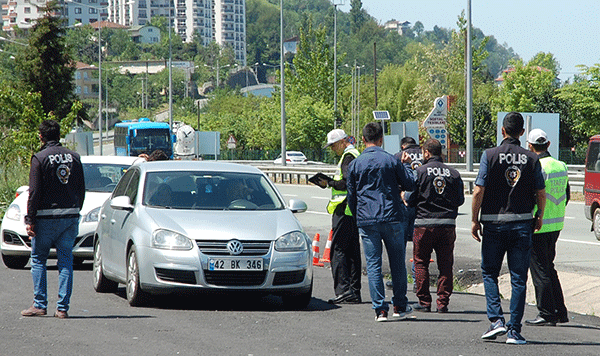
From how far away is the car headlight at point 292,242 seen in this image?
9383 millimetres

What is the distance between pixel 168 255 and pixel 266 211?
4.19ft

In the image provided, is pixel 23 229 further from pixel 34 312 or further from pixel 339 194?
pixel 339 194

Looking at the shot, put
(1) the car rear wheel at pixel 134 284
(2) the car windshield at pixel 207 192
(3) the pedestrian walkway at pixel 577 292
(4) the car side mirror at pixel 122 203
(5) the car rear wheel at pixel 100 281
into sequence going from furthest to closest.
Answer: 1. (5) the car rear wheel at pixel 100 281
2. (3) the pedestrian walkway at pixel 577 292
3. (2) the car windshield at pixel 207 192
4. (4) the car side mirror at pixel 122 203
5. (1) the car rear wheel at pixel 134 284

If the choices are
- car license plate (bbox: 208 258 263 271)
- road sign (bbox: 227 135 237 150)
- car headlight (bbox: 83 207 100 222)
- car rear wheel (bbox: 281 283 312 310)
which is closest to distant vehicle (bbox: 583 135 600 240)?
→ car headlight (bbox: 83 207 100 222)

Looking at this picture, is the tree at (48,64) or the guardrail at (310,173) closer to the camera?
the guardrail at (310,173)

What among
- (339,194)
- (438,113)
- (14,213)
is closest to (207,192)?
(339,194)

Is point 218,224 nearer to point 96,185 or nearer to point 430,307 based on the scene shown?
point 430,307

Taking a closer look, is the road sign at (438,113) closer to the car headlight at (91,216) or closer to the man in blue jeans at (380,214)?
the car headlight at (91,216)

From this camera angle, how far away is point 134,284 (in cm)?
954

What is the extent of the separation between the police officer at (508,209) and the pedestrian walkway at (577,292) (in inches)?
109

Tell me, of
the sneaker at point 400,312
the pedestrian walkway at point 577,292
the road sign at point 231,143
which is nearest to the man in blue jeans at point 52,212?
the sneaker at point 400,312

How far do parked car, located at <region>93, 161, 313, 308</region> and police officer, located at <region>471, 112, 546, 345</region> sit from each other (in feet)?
7.13

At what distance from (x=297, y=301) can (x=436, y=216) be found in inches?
62.6

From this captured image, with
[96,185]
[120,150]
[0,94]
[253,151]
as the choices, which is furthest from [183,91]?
[96,185]
